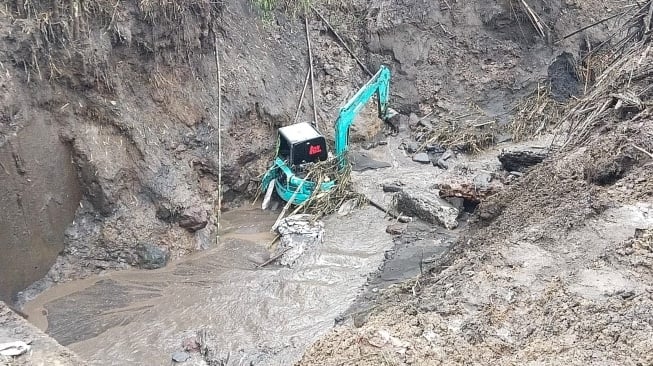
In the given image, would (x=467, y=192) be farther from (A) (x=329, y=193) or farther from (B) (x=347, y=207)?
(A) (x=329, y=193)

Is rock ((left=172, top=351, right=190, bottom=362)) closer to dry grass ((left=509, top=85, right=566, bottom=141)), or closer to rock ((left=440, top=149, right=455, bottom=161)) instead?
rock ((left=440, top=149, right=455, bottom=161))

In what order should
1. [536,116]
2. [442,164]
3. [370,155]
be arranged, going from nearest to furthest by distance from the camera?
[442,164] < [370,155] < [536,116]

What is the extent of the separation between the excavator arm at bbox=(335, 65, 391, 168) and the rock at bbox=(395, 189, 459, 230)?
1.19 metres

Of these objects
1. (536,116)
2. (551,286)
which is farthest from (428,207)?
(551,286)

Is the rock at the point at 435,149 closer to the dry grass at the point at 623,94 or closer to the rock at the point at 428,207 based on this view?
the rock at the point at 428,207

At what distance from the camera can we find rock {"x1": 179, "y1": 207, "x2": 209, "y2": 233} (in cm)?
838

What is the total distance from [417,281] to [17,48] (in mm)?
A: 5391

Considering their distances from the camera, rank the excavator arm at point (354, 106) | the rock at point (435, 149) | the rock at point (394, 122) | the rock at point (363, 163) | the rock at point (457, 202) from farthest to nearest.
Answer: the rock at point (394, 122) → the rock at point (435, 149) → the rock at point (363, 163) → the excavator arm at point (354, 106) → the rock at point (457, 202)

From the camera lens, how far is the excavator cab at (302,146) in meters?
8.89

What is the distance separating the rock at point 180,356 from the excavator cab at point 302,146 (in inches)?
135

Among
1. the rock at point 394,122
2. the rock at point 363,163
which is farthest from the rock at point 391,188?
the rock at point 394,122

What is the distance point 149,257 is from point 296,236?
74.6 inches

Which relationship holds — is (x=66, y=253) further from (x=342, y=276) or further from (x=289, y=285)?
(x=342, y=276)

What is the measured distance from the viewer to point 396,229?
8547 mm
